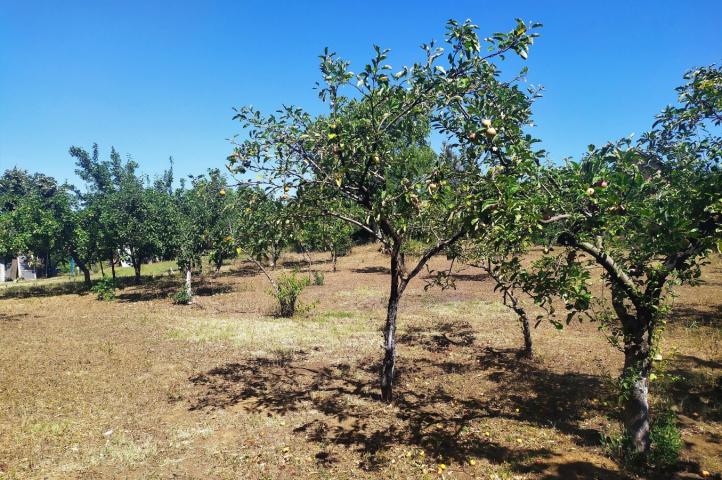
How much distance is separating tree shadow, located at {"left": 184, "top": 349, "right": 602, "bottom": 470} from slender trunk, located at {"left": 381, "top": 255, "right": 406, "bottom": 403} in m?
0.34

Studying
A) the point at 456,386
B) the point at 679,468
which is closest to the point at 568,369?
the point at 456,386

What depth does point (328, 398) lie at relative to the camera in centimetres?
909

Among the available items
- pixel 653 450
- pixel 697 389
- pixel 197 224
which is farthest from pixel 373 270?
pixel 653 450

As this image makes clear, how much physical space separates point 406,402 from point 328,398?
174cm

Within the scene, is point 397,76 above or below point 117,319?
above

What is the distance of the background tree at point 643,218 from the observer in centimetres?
503

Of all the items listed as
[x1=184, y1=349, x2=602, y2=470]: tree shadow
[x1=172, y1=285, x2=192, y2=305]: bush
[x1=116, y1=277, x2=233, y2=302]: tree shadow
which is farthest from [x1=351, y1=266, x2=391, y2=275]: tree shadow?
[x1=184, y1=349, x2=602, y2=470]: tree shadow

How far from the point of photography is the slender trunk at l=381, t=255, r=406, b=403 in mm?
8188

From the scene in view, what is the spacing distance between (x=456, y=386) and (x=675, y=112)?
22.9ft

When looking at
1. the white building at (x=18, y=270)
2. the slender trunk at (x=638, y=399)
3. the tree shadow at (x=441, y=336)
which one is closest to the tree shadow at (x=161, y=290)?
the tree shadow at (x=441, y=336)

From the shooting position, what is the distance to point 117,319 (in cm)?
1869

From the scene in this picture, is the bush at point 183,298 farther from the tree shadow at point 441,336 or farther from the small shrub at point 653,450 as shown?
the small shrub at point 653,450

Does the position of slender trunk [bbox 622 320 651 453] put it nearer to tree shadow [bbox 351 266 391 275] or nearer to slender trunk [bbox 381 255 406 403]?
slender trunk [bbox 381 255 406 403]

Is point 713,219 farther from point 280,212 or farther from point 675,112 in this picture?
point 280,212
